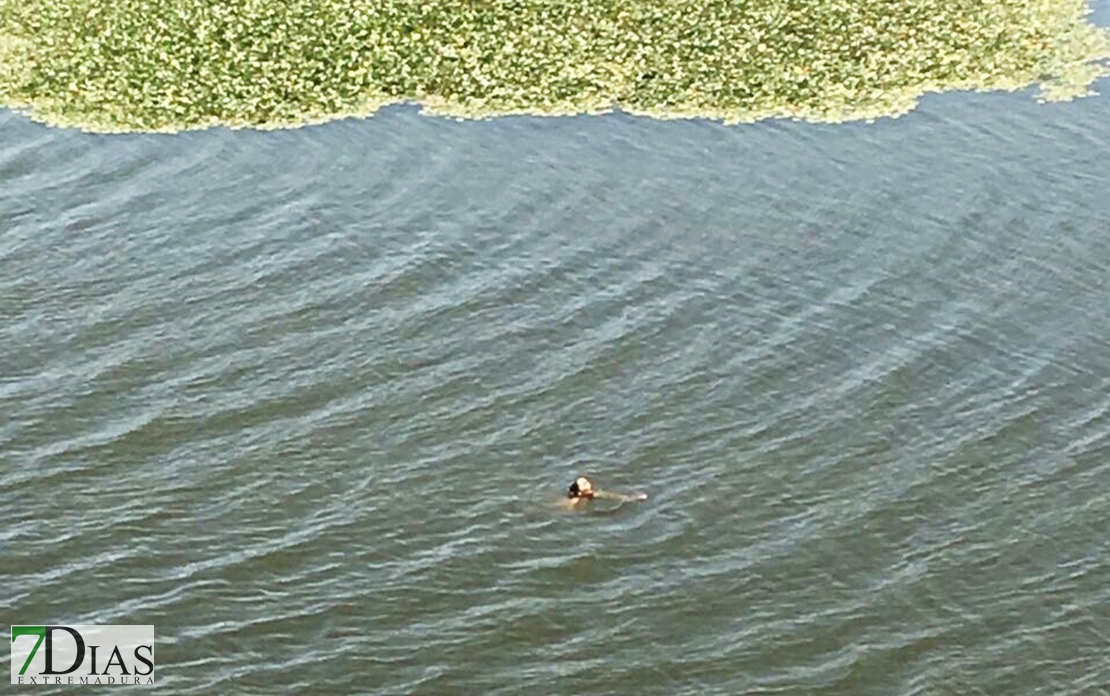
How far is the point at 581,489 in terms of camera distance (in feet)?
41.8

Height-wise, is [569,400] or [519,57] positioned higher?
[519,57]

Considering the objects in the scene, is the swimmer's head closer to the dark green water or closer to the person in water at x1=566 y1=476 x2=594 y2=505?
the person in water at x1=566 y1=476 x2=594 y2=505

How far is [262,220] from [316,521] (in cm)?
561

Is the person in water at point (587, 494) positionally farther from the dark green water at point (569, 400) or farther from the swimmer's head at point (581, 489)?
the dark green water at point (569, 400)

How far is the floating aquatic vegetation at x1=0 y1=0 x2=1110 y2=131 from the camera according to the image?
19.6m

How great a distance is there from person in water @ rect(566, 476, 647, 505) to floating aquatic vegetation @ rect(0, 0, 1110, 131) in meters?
7.52

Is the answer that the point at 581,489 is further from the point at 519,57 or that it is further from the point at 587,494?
the point at 519,57

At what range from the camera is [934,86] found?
791 inches

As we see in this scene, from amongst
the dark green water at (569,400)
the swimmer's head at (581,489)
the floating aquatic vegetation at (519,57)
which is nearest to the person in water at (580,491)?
the swimmer's head at (581,489)

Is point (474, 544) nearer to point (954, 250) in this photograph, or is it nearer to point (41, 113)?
point (954, 250)

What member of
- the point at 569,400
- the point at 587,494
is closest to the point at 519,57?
the point at 569,400

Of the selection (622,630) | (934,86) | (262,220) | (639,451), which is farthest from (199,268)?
(934,86)

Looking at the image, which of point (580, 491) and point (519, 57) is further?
point (519, 57)

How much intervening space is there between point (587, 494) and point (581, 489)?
8 centimetres
